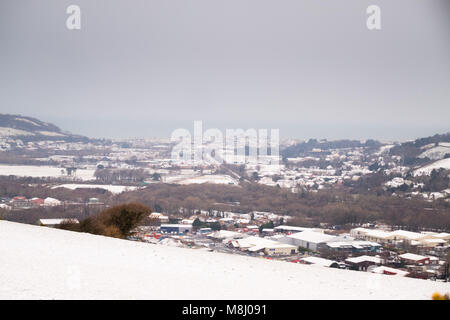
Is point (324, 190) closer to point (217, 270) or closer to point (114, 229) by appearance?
point (114, 229)

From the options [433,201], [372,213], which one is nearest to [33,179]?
[372,213]

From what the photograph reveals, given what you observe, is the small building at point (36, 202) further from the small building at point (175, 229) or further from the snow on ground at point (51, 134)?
the snow on ground at point (51, 134)

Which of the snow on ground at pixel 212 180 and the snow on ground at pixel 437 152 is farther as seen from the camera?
the snow on ground at pixel 437 152

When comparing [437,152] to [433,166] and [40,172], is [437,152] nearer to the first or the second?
[433,166]

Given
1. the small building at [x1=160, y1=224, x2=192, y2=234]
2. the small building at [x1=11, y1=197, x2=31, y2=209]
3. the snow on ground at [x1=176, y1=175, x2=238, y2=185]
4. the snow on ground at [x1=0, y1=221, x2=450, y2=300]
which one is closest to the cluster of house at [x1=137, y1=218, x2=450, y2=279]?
the small building at [x1=160, y1=224, x2=192, y2=234]

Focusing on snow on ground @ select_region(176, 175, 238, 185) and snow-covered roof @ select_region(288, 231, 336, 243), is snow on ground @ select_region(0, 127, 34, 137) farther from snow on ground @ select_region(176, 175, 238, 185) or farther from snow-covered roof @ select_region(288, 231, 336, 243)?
snow-covered roof @ select_region(288, 231, 336, 243)

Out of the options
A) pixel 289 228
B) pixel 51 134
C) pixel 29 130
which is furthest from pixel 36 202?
pixel 51 134

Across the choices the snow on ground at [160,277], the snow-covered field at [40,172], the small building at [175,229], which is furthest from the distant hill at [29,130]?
the snow on ground at [160,277]
